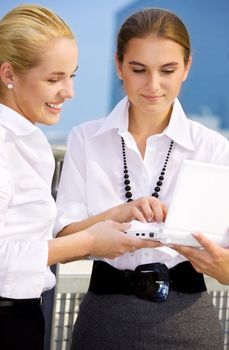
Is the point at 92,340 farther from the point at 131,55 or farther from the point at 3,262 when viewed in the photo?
the point at 131,55

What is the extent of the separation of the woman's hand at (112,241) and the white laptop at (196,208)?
3cm

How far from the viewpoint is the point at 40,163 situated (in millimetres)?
1520

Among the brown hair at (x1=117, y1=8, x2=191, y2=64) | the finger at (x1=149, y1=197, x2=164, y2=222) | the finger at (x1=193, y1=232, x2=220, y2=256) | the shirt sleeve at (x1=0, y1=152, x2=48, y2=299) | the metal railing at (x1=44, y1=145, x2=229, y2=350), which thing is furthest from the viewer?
the metal railing at (x1=44, y1=145, x2=229, y2=350)

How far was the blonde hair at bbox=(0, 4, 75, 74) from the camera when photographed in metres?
1.49

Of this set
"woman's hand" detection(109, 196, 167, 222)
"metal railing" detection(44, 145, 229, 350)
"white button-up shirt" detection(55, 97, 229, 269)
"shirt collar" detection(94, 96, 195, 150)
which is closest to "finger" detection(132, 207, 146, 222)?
"woman's hand" detection(109, 196, 167, 222)

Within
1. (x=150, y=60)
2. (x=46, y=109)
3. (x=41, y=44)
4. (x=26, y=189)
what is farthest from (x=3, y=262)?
(x=150, y=60)

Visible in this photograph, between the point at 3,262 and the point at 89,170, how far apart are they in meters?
0.45

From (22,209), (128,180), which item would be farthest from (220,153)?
(22,209)

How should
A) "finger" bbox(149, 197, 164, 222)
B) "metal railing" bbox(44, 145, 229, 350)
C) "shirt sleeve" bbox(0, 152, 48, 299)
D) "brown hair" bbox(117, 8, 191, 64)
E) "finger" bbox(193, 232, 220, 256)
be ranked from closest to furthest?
"shirt sleeve" bbox(0, 152, 48, 299) < "finger" bbox(193, 232, 220, 256) < "finger" bbox(149, 197, 164, 222) < "brown hair" bbox(117, 8, 191, 64) < "metal railing" bbox(44, 145, 229, 350)

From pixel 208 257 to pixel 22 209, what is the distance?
444 mm

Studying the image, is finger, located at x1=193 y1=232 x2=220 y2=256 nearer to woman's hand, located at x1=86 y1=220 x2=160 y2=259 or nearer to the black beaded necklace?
woman's hand, located at x1=86 y1=220 x2=160 y2=259

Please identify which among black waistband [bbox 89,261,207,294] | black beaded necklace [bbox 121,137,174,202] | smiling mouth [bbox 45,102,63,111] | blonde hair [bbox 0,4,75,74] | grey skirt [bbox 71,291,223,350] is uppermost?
blonde hair [bbox 0,4,75,74]

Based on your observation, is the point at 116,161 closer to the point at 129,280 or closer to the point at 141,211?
the point at 141,211

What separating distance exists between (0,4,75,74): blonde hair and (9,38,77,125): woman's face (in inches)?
0.6
